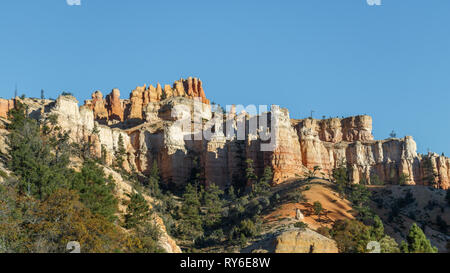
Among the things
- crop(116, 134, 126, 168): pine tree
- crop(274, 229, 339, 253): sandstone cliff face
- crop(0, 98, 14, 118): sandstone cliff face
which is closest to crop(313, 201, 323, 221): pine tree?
crop(274, 229, 339, 253): sandstone cliff face

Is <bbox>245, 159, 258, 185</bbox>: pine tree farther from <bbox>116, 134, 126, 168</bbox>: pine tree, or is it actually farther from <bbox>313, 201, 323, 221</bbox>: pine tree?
<bbox>313, 201, 323, 221</bbox>: pine tree

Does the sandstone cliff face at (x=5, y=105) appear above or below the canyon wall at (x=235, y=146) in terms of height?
above

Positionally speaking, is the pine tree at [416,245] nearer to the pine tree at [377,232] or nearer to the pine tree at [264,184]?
the pine tree at [377,232]

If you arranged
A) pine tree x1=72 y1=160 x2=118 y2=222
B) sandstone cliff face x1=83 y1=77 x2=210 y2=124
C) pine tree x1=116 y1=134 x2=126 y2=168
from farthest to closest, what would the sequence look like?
sandstone cliff face x1=83 y1=77 x2=210 y2=124, pine tree x1=116 y1=134 x2=126 y2=168, pine tree x1=72 y1=160 x2=118 y2=222

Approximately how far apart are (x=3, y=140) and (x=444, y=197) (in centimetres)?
6070

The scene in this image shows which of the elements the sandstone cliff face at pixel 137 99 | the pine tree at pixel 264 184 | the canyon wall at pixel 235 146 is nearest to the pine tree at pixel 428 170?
the canyon wall at pixel 235 146

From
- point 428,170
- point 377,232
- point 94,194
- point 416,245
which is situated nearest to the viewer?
point 416,245

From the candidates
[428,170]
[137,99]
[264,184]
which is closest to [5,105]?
[137,99]

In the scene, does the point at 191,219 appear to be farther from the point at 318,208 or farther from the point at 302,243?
the point at 302,243

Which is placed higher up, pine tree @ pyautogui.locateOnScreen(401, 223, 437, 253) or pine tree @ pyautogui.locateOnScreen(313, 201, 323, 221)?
pine tree @ pyautogui.locateOnScreen(313, 201, 323, 221)

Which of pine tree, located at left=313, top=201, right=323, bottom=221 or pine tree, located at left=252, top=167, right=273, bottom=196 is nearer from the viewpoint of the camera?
pine tree, located at left=313, top=201, right=323, bottom=221
